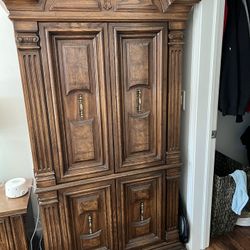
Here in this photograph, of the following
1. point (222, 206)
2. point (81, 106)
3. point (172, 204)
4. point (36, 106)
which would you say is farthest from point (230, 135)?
point (36, 106)

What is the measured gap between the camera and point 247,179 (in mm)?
2109

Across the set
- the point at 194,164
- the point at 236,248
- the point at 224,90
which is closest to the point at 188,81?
the point at 224,90

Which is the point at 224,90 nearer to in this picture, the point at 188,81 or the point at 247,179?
the point at 188,81

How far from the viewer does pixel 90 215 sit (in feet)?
5.17

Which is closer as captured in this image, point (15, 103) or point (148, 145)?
point (148, 145)

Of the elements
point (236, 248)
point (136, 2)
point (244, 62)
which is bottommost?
point (236, 248)

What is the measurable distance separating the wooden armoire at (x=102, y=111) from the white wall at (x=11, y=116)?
50 cm

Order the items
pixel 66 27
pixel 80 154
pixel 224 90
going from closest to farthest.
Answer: pixel 66 27
pixel 80 154
pixel 224 90

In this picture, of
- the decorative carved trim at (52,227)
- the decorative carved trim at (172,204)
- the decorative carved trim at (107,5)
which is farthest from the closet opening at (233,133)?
the decorative carved trim at (52,227)

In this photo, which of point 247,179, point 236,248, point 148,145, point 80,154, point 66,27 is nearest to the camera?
point 66,27

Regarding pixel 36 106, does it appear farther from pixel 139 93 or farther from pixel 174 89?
pixel 174 89

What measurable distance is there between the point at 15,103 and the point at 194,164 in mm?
1335

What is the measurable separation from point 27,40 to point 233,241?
2.08 m

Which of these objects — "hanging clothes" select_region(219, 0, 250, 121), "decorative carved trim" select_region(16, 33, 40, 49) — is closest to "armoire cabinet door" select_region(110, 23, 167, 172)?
"decorative carved trim" select_region(16, 33, 40, 49)
